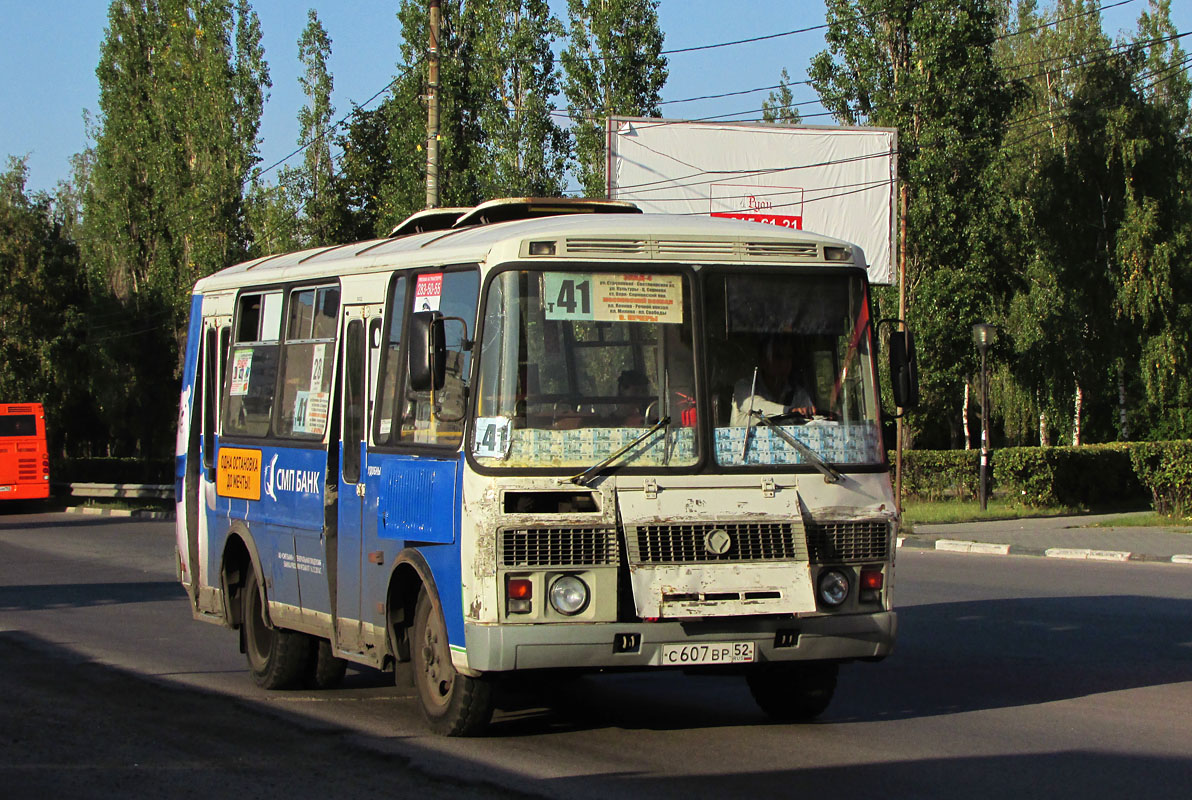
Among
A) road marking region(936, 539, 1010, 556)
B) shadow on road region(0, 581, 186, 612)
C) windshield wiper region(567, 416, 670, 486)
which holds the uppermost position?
windshield wiper region(567, 416, 670, 486)

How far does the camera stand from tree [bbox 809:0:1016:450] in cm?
3666

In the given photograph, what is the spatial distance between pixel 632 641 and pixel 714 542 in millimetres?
662

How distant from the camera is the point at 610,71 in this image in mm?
40469

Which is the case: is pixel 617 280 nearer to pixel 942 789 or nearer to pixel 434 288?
pixel 434 288

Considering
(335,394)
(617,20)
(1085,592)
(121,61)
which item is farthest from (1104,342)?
(335,394)

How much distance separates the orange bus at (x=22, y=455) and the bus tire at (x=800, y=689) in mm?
36754

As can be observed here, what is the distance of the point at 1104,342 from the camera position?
46406 mm

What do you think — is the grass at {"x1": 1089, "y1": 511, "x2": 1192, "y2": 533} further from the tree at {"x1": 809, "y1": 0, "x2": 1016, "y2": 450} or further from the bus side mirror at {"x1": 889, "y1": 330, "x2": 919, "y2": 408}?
the bus side mirror at {"x1": 889, "y1": 330, "x2": 919, "y2": 408}

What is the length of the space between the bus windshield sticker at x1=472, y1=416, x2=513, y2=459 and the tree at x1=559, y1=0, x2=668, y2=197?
32865mm

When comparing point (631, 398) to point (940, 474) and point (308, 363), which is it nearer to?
point (308, 363)

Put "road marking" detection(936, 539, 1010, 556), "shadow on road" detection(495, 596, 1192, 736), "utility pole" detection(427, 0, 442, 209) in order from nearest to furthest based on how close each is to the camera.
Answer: "shadow on road" detection(495, 596, 1192, 736), "road marking" detection(936, 539, 1010, 556), "utility pole" detection(427, 0, 442, 209)

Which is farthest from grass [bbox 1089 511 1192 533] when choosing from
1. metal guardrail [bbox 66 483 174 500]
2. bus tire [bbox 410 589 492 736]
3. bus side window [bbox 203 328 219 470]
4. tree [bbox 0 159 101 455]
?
tree [bbox 0 159 101 455]

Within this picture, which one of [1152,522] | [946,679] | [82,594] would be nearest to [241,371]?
[946,679]

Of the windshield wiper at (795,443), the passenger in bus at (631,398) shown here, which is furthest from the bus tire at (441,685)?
the windshield wiper at (795,443)
